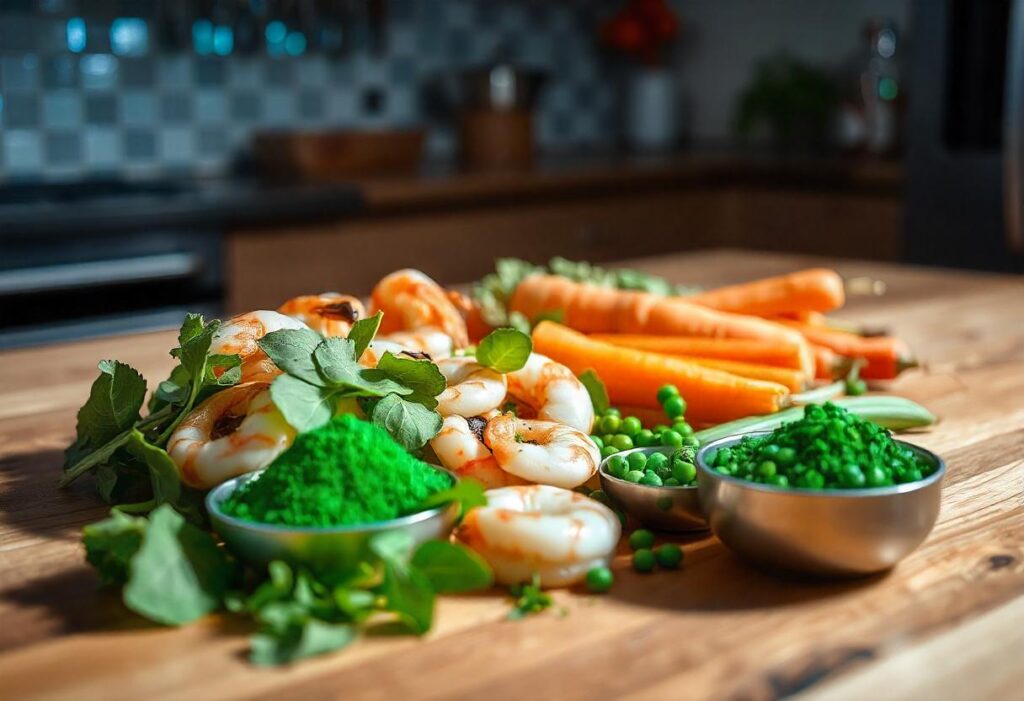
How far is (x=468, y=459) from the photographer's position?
3.24 feet

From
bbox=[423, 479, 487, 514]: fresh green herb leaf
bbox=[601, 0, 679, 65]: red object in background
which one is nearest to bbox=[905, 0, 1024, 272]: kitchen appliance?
bbox=[601, 0, 679, 65]: red object in background

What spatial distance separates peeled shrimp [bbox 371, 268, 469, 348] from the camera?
1382mm

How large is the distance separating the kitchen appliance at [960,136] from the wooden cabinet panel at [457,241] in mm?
812

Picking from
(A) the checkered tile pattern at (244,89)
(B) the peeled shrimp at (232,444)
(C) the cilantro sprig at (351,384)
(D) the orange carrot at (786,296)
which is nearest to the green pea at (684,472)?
(C) the cilantro sprig at (351,384)

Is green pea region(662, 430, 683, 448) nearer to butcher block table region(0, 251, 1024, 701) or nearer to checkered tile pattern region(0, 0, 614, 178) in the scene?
butcher block table region(0, 251, 1024, 701)

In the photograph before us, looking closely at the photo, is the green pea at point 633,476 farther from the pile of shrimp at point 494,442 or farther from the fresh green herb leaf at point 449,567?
the fresh green herb leaf at point 449,567

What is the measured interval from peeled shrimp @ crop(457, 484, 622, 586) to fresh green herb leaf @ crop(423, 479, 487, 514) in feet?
0.04

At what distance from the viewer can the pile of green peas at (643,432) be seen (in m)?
1.12

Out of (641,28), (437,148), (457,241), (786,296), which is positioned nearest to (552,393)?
(786,296)

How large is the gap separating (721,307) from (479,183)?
74.6 inches

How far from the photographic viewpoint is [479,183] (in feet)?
11.4

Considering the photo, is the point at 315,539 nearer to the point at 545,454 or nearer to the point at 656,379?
the point at 545,454

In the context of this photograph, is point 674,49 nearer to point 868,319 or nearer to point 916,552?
point 868,319

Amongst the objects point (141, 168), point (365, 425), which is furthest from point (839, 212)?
point (365, 425)
